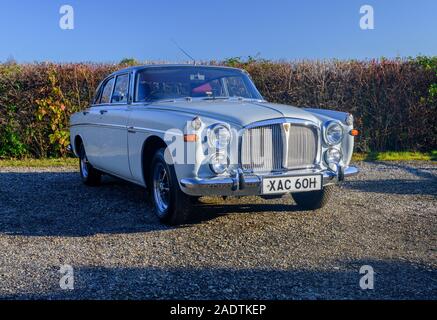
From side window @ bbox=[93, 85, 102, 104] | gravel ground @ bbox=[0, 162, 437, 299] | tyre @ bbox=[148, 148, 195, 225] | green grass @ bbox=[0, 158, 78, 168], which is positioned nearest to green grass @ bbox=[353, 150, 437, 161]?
gravel ground @ bbox=[0, 162, 437, 299]

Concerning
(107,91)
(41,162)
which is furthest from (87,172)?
(41,162)

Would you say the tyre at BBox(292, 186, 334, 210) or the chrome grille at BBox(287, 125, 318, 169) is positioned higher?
the chrome grille at BBox(287, 125, 318, 169)

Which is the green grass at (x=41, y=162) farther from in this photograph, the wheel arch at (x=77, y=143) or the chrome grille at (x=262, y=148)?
the chrome grille at (x=262, y=148)

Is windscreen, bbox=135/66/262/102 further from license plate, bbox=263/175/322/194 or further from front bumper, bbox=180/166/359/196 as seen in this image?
license plate, bbox=263/175/322/194

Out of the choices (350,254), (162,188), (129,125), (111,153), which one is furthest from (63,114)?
(350,254)

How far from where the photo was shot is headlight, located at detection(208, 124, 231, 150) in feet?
16.6

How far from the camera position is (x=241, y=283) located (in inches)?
151

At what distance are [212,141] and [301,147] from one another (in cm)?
100

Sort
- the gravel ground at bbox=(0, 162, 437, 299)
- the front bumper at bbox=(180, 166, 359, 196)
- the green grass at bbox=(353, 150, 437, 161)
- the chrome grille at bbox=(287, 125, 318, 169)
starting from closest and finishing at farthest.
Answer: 1. the gravel ground at bbox=(0, 162, 437, 299)
2. the front bumper at bbox=(180, 166, 359, 196)
3. the chrome grille at bbox=(287, 125, 318, 169)
4. the green grass at bbox=(353, 150, 437, 161)

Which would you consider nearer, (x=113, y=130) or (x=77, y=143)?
(x=113, y=130)

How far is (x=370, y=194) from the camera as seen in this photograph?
7336 mm

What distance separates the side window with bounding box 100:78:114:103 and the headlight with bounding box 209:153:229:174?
2830 millimetres

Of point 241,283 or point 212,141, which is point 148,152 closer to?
point 212,141

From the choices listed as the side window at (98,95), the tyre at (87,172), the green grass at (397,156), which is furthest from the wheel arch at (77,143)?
the green grass at (397,156)
